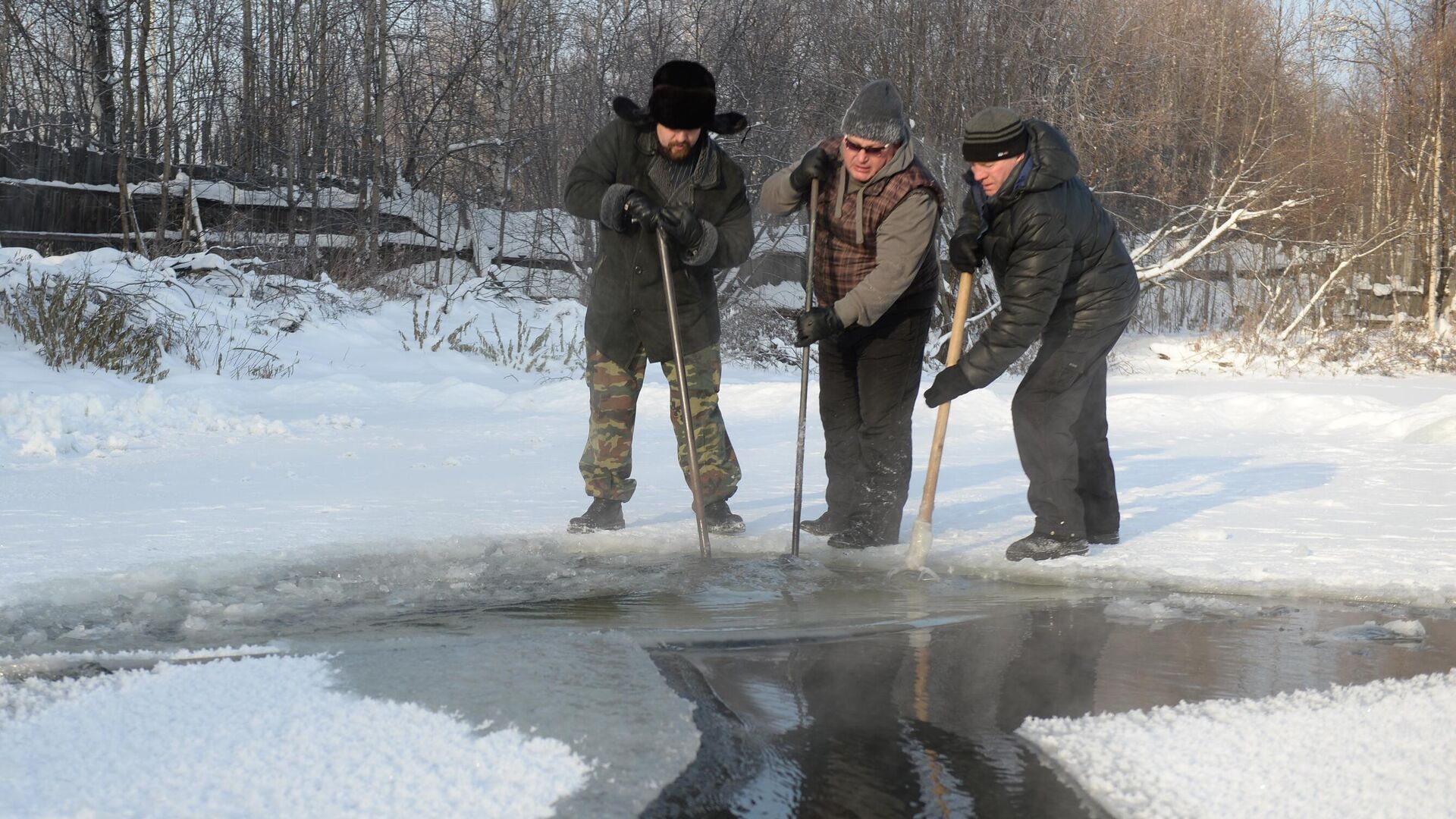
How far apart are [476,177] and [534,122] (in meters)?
1.48

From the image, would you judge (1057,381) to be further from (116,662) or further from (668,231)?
(116,662)

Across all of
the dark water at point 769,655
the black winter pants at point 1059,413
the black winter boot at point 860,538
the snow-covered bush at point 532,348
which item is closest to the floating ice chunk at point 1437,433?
the black winter pants at point 1059,413

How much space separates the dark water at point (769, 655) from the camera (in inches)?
93.4

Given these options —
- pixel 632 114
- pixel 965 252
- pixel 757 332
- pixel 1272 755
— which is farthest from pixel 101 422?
pixel 757 332

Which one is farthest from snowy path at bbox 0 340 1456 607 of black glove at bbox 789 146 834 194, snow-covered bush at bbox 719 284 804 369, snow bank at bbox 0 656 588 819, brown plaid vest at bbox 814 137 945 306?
snow-covered bush at bbox 719 284 804 369

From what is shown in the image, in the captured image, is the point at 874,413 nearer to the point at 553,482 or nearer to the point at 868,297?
the point at 868,297

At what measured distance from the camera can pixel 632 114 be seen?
14.5ft

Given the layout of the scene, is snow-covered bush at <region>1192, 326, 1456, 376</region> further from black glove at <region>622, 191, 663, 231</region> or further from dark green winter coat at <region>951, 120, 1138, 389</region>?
black glove at <region>622, 191, 663, 231</region>

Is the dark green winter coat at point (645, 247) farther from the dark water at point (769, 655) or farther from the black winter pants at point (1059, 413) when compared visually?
the black winter pants at point (1059, 413)

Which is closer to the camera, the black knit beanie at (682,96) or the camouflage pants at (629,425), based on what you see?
the black knit beanie at (682,96)

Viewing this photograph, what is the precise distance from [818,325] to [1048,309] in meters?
0.82

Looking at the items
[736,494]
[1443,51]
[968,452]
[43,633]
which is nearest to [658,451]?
[736,494]

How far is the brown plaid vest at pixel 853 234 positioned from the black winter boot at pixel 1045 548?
105 cm

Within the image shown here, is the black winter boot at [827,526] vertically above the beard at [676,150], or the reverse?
the beard at [676,150]
